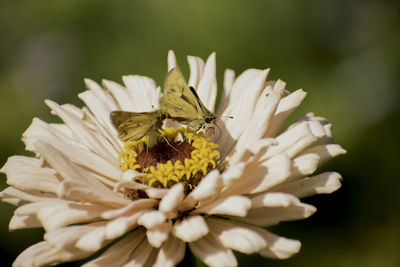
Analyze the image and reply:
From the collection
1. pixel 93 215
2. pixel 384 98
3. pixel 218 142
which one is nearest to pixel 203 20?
pixel 384 98

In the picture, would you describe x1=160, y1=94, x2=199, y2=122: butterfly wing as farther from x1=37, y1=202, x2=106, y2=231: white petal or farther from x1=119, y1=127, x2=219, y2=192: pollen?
x1=37, y1=202, x2=106, y2=231: white petal

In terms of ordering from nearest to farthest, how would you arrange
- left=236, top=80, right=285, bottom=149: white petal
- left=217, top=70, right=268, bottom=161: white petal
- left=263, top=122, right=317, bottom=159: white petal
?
left=263, top=122, right=317, bottom=159: white petal, left=236, top=80, right=285, bottom=149: white petal, left=217, top=70, right=268, bottom=161: white petal

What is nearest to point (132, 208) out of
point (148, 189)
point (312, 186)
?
point (148, 189)

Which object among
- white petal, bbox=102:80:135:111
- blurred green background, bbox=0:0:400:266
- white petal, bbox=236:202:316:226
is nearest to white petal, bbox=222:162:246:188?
white petal, bbox=236:202:316:226

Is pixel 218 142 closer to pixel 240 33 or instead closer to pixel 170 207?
pixel 170 207

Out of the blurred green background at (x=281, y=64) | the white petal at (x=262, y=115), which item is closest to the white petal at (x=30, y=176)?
the white petal at (x=262, y=115)

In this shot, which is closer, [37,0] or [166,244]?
[166,244]

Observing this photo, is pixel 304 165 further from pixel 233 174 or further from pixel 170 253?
pixel 170 253
